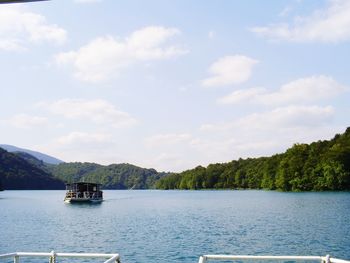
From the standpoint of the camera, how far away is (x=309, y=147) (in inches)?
6107

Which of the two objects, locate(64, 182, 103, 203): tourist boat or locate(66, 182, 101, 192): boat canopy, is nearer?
locate(64, 182, 103, 203): tourist boat

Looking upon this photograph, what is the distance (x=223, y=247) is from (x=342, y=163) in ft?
342

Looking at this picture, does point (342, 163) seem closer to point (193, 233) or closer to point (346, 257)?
point (193, 233)

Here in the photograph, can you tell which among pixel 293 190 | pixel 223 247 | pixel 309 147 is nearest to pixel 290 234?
pixel 223 247

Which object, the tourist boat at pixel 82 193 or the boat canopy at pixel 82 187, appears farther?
the boat canopy at pixel 82 187

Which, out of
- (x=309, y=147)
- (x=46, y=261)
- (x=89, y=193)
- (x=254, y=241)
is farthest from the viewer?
(x=309, y=147)

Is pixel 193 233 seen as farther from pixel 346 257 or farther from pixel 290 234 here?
pixel 346 257

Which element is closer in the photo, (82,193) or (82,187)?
(82,193)

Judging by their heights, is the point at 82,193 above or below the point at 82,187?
below

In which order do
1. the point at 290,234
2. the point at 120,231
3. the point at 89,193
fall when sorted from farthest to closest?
1. the point at 89,193
2. the point at 120,231
3. the point at 290,234

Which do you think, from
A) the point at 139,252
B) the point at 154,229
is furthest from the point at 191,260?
the point at 154,229

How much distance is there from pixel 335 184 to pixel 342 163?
6411 millimetres

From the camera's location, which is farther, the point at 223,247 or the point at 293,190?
the point at 293,190

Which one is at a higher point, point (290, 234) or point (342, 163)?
point (342, 163)
